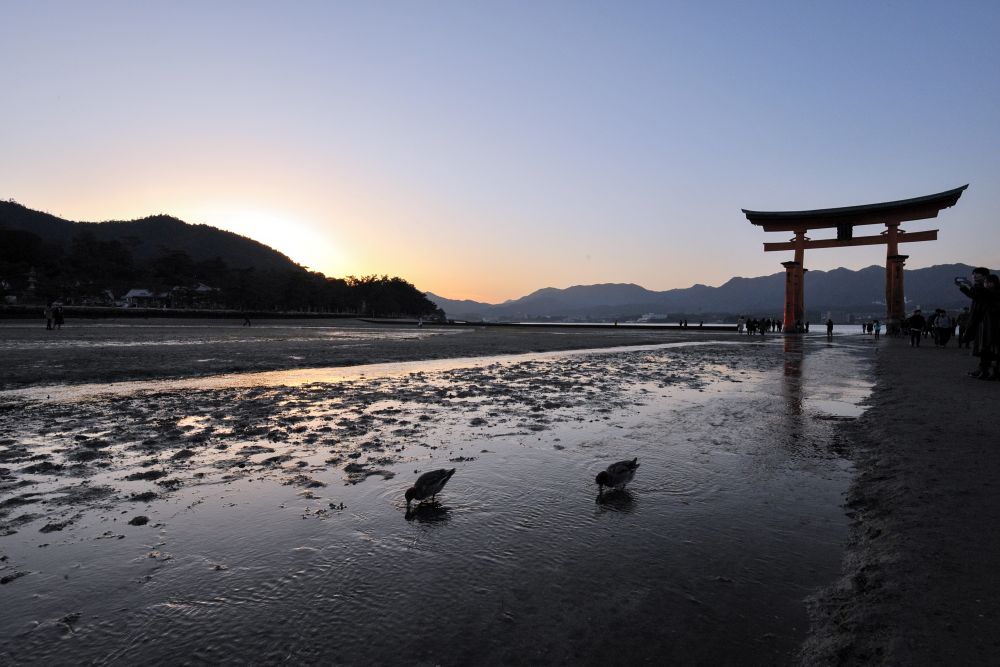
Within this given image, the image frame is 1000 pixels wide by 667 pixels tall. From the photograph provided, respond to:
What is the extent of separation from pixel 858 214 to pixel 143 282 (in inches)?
5398

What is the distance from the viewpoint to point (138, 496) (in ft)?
17.6

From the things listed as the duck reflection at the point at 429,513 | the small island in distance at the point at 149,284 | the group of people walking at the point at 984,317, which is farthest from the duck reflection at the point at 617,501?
the small island in distance at the point at 149,284

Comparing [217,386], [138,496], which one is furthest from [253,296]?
[138,496]

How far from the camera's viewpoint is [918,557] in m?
3.75

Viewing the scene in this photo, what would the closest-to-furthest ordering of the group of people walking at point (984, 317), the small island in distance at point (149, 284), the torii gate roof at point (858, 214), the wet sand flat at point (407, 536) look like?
the wet sand flat at point (407, 536), the group of people walking at point (984, 317), the torii gate roof at point (858, 214), the small island in distance at point (149, 284)

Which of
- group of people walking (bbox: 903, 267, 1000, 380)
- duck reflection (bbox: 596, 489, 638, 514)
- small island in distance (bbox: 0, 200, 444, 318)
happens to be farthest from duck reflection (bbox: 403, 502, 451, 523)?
small island in distance (bbox: 0, 200, 444, 318)

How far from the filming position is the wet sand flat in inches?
119

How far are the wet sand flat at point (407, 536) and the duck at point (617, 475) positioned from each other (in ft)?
0.55

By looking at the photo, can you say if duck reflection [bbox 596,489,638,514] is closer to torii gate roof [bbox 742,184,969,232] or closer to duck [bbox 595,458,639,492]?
duck [bbox 595,458,639,492]

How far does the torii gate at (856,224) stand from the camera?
42.8 m

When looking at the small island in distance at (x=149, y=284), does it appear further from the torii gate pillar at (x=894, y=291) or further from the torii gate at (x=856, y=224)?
the torii gate pillar at (x=894, y=291)

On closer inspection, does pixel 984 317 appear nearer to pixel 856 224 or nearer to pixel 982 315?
pixel 982 315

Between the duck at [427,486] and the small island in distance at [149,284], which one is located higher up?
the small island in distance at [149,284]

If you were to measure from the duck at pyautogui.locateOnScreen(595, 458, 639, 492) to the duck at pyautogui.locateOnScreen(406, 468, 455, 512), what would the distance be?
65.9 inches
